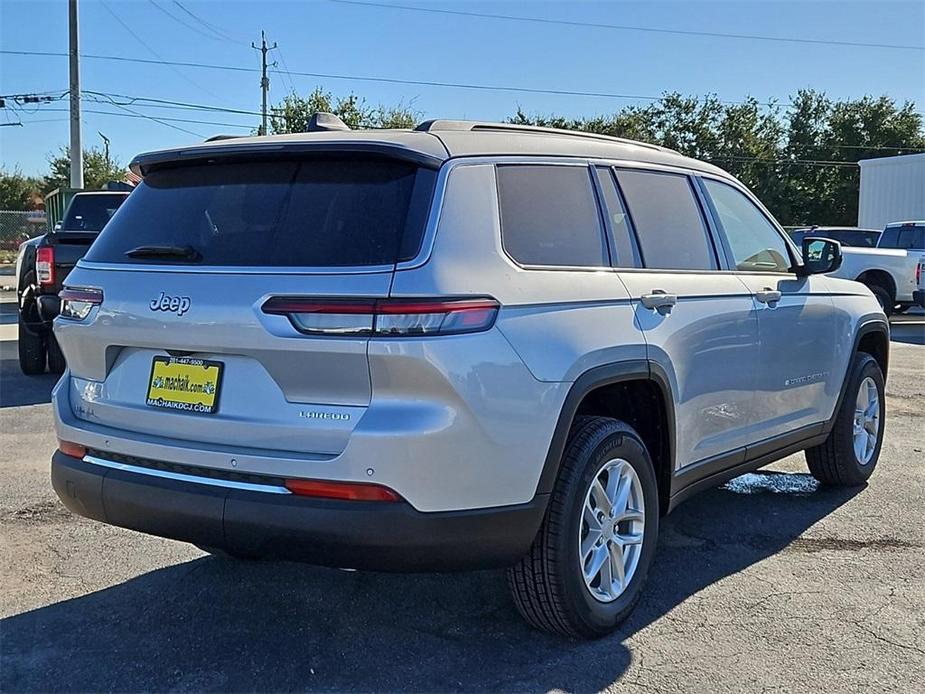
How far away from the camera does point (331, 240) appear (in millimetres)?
2986

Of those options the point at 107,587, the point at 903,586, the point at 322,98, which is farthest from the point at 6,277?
the point at 903,586

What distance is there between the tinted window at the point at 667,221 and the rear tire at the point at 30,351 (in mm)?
7328

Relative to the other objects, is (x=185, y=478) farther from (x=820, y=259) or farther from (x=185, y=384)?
(x=820, y=259)

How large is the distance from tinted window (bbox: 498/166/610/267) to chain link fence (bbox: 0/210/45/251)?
34.4 metres

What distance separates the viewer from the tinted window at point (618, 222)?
3.75m

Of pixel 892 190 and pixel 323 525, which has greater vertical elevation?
pixel 892 190

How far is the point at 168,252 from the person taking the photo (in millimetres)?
3260

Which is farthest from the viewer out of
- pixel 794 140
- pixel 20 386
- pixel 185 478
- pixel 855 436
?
pixel 794 140

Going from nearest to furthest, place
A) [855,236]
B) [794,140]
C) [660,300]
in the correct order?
[660,300] < [855,236] < [794,140]

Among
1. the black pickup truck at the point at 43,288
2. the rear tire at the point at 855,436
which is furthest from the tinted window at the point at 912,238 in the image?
the black pickup truck at the point at 43,288

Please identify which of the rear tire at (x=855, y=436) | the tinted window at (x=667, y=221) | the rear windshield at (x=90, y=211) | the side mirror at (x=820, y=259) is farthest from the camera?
the rear windshield at (x=90, y=211)

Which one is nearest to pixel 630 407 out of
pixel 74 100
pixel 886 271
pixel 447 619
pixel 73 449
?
pixel 447 619

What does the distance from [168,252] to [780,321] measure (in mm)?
2987

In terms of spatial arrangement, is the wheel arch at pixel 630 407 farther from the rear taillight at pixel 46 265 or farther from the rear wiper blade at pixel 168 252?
the rear taillight at pixel 46 265
